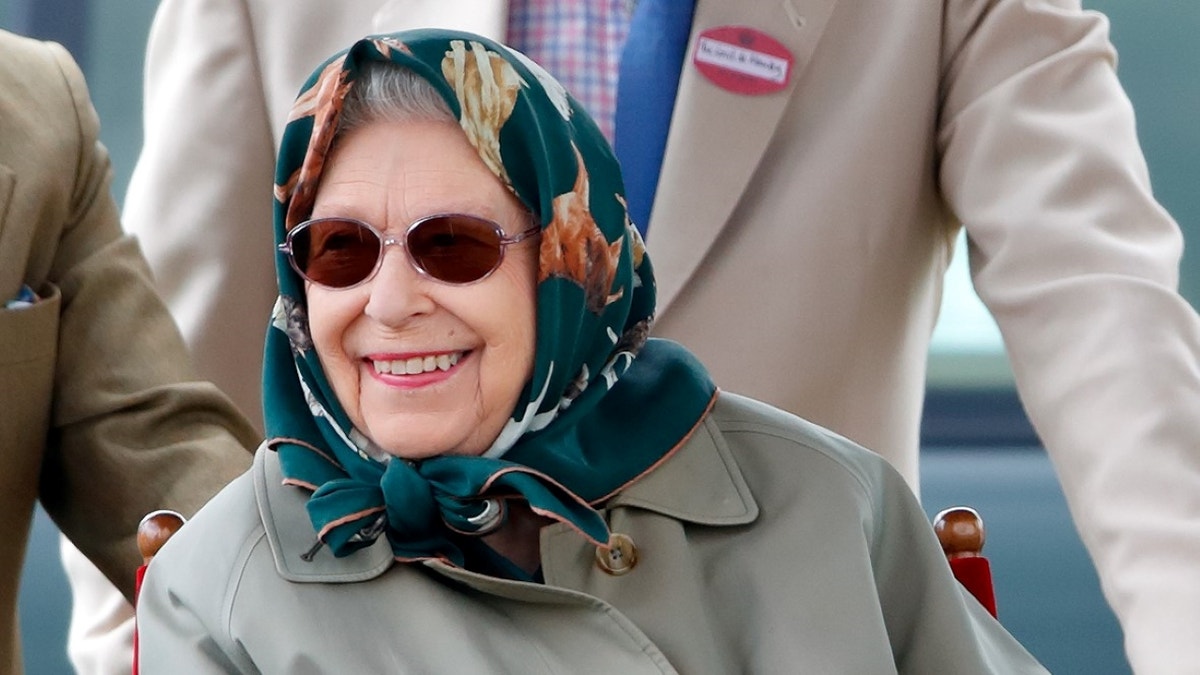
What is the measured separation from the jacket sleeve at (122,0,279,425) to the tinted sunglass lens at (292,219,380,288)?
0.67 metres

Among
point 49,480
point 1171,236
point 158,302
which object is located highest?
point 1171,236

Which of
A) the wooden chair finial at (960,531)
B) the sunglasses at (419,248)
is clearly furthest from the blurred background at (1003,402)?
the sunglasses at (419,248)

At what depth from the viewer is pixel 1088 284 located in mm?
1920

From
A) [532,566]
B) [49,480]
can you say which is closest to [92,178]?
[49,480]

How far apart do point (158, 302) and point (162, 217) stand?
0.27 metres

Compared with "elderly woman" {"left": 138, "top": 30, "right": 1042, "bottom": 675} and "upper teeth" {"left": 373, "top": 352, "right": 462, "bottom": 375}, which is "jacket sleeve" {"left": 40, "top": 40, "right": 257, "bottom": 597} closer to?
"elderly woman" {"left": 138, "top": 30, "right": 1042, "bottom": 675}

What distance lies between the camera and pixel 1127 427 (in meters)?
1.82

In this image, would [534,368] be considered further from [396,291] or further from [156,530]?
[156,530]

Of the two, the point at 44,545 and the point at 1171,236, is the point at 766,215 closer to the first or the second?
the point at 1171,236

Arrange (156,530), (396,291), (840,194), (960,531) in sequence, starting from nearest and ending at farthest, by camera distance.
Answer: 1. (396,291)
2. (156,530)
3. (960,531)
4. (840,194)

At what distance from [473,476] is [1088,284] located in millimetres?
750

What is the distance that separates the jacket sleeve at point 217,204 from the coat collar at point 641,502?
629 millimetres

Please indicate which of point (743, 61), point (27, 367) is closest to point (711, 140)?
point (743, 61)

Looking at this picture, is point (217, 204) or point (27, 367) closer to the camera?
point (27, 367)
